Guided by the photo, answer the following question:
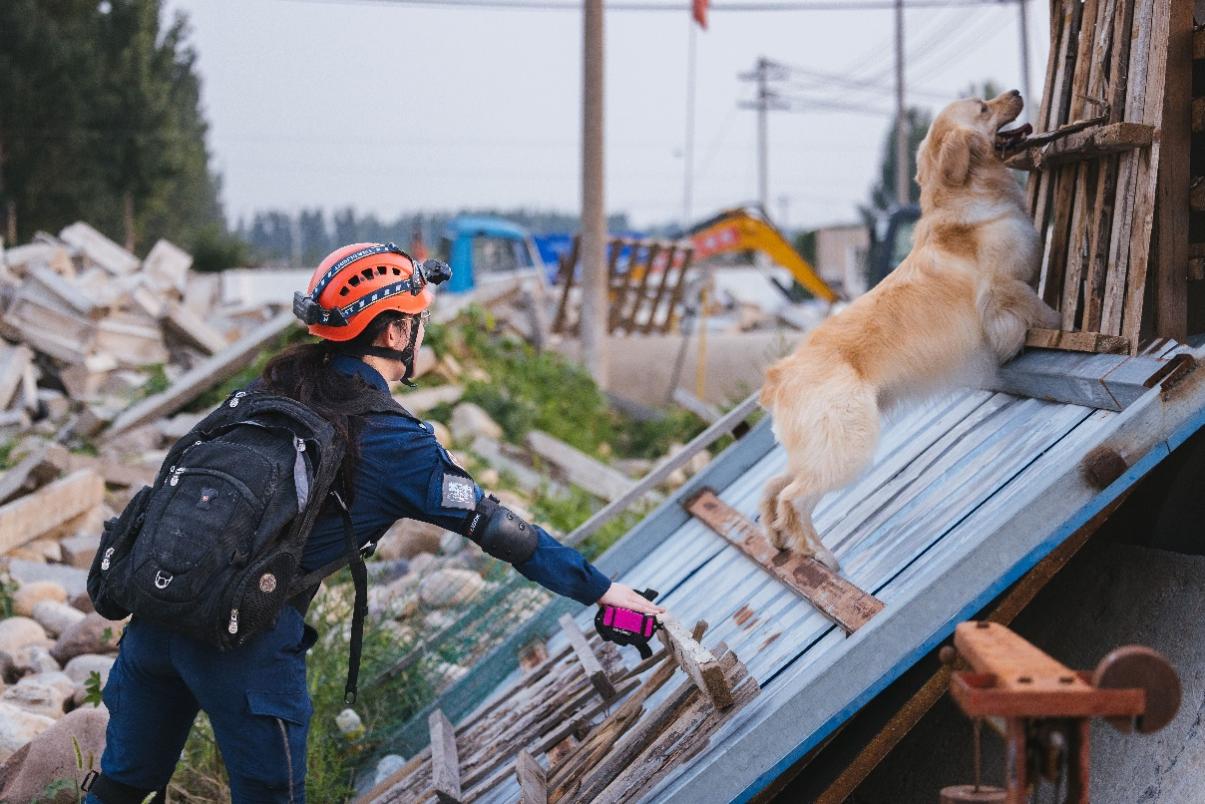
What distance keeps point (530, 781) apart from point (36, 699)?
3125mm

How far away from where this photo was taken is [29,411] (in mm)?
12570

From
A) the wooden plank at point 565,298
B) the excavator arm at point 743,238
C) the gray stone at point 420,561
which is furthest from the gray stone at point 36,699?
the excavator arm at point 743,238

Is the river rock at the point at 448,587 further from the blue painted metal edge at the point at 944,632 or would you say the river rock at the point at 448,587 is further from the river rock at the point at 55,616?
the blue painted metal edge at the point at 944,632

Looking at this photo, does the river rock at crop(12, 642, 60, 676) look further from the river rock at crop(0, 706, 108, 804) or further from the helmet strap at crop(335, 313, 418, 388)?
the helmet strap at crop(335, 313, 418, 388)

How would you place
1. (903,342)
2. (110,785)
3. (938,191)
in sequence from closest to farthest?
(110,785) < (903,342) < (938,191)

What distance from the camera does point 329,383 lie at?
343 cm

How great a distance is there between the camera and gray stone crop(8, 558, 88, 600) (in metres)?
7.86

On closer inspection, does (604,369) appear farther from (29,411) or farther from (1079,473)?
(1079,473)

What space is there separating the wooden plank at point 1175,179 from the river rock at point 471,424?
8.21m

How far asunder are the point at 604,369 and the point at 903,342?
36.2ft

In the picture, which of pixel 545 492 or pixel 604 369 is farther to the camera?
pixel 604 369

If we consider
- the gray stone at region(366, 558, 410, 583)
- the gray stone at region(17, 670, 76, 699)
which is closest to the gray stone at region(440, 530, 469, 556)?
the gray stone at region(366, 558, 410, 583)

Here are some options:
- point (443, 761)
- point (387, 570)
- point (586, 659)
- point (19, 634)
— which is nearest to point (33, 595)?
point (19, 634)

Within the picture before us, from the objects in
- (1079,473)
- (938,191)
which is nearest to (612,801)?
(1079,473)
